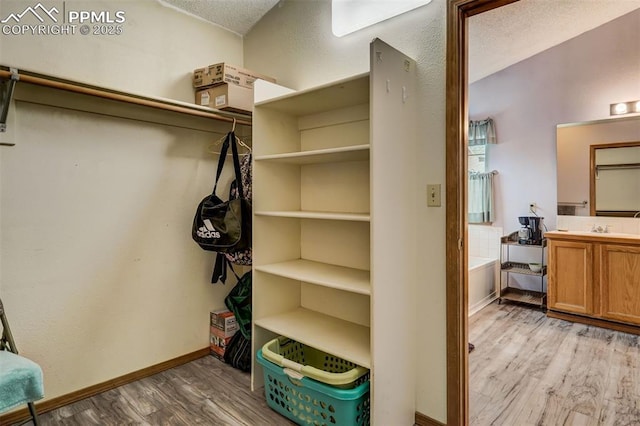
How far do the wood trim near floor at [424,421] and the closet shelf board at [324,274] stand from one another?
0.75m

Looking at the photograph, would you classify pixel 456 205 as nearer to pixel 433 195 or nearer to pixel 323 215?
pixel 433 195

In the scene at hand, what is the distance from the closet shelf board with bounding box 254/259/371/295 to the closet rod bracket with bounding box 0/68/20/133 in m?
1.41

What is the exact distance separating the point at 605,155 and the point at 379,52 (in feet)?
11.2

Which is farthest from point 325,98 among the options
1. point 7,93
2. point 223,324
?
point 223,324

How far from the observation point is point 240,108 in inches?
88.0

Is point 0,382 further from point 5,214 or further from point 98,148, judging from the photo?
point 98,148

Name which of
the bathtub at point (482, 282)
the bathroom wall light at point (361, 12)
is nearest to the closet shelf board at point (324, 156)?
the bathroom wall light at point (361, 12)

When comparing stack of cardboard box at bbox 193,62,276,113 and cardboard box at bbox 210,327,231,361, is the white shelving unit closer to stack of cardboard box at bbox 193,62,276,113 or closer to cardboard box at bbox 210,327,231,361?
stack of cardboard box at bbox 193,62,276,113

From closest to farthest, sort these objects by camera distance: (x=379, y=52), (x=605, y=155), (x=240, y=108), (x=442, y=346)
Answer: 1. (x=379, y=52)
2. (x=442, y=346)
3. (x=240, y=108)
4. (x=605, y=155)

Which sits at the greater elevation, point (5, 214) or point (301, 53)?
point (301, 53)

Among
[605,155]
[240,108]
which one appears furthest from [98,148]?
[605,155]

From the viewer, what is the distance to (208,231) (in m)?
2.14

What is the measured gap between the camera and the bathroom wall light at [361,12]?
181 cm

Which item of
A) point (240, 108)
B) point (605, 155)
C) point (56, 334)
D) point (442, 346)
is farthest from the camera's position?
point (605, 155)
